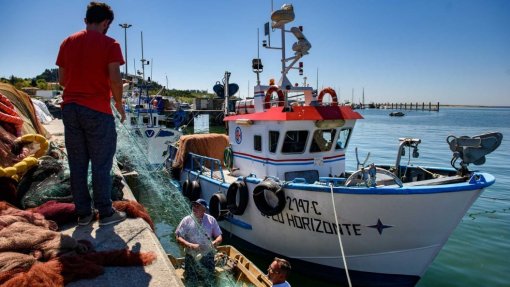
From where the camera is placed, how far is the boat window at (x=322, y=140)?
25.9ft

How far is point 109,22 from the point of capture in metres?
3.40

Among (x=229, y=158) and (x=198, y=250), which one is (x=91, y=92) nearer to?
(x=198, y=250)

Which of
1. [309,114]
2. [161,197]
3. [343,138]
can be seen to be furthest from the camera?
[161,197]

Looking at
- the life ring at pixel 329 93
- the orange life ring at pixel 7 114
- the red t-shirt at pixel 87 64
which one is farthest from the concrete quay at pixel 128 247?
the life ring at pixel 329 93

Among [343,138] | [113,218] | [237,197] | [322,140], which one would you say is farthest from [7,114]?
[343,138]

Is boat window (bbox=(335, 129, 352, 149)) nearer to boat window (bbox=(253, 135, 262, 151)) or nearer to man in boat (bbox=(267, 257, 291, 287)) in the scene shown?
boat window (bbox=(253, 135, 262, 151))

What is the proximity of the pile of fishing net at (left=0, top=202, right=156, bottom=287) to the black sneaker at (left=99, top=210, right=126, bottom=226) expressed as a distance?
0.53m

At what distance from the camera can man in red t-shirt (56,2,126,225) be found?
325 cm

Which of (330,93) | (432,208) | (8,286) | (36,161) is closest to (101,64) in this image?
(8,286)

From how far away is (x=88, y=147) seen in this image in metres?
3.42

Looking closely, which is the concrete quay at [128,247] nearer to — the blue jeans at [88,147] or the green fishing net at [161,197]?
the blue jeans at [88,147]

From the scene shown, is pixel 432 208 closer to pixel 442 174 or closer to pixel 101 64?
pixel 442 174

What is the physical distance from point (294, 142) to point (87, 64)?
5144 mm

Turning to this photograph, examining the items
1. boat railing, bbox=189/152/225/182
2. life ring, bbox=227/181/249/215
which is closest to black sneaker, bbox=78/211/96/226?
life ring, bbox=227/181/249/215
